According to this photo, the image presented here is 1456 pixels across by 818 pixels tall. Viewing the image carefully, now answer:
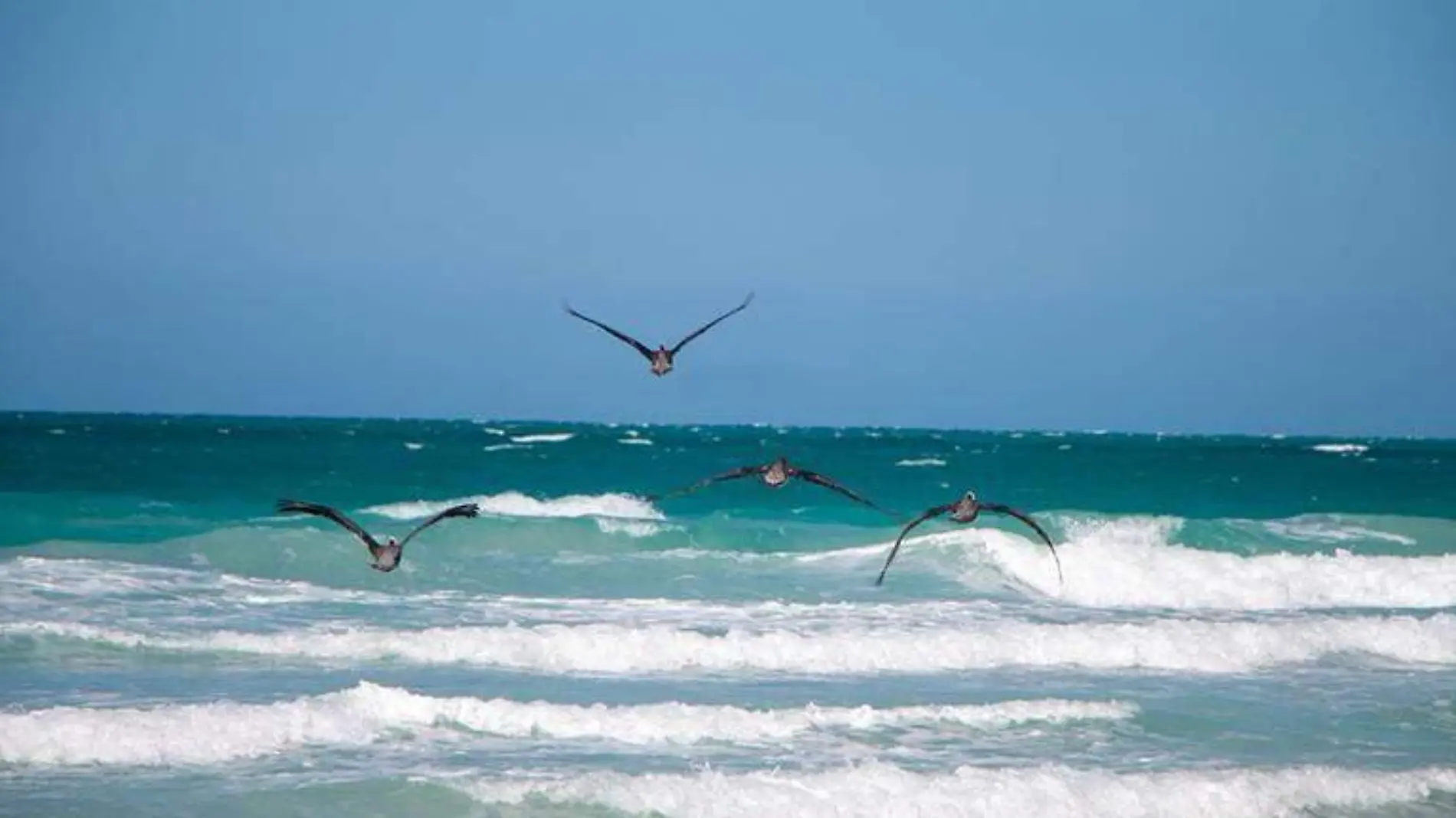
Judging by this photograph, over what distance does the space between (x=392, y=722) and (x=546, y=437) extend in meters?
78.5

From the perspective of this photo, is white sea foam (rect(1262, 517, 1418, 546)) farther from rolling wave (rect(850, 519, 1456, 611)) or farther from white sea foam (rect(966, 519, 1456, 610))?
white sea foam (rect(966, 519, 1456, 610))

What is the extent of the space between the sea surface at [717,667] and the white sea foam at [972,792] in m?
0.03

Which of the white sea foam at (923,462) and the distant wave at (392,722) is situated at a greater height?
the white sea foam at (923,462)

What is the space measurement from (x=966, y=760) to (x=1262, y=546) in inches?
835

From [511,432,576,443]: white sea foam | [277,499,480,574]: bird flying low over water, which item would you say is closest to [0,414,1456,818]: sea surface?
[277,499,480,574]: bird flying low over water

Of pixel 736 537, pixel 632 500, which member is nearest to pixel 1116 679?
pixel 736 537

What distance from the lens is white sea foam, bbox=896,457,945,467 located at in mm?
71938

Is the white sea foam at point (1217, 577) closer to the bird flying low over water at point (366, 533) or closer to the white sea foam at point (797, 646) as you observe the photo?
the white sea foam at point (797, 646)

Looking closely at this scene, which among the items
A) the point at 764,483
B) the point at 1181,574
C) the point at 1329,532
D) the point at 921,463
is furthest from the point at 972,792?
the point at 921,463

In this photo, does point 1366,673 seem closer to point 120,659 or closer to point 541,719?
point 541,719

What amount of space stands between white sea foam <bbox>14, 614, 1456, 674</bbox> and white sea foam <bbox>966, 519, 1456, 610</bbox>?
5864mm

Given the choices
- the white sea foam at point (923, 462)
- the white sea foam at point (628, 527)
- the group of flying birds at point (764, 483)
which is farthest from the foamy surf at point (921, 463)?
the group of flying birds at point (764, 483)

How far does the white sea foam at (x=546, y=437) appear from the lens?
87.7m

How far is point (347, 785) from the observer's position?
12797 mm
